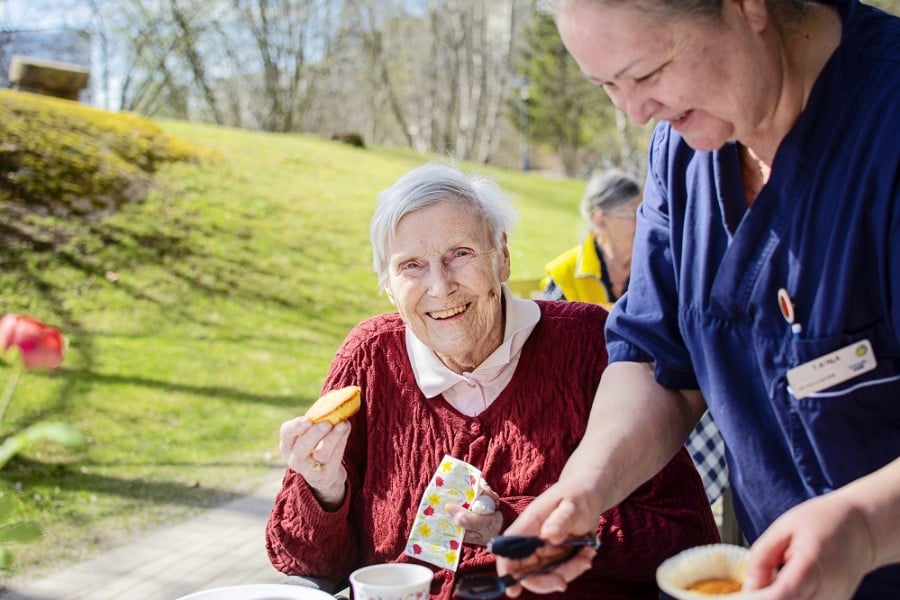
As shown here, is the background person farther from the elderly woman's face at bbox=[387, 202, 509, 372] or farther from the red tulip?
the red tulip

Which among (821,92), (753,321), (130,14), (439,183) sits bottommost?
(753,321)

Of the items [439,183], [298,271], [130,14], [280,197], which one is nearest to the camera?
[439,183]

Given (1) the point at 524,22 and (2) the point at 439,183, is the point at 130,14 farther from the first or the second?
(2) the point at 439,183

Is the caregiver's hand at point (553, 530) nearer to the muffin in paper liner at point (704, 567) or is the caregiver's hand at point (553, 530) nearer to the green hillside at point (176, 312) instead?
the muffin in paper liner at point (704, 567)

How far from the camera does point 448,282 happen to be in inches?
90.8

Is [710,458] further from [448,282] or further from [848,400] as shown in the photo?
[848,400]

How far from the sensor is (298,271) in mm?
9992

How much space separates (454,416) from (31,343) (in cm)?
125

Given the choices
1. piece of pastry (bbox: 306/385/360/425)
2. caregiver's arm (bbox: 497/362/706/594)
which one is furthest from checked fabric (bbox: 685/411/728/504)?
caregiver's arm (bbox: 497/362/706/594)

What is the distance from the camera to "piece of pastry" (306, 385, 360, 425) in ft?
6.42

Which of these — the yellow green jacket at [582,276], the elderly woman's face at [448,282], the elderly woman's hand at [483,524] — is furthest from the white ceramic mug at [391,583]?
the yellow green jacket at [582,276]

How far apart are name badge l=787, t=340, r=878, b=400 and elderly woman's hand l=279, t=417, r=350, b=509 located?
3.29 feet

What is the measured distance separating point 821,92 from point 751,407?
1.45 ft

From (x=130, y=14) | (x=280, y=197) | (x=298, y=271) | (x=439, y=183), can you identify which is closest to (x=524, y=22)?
(x=130, y=14)
